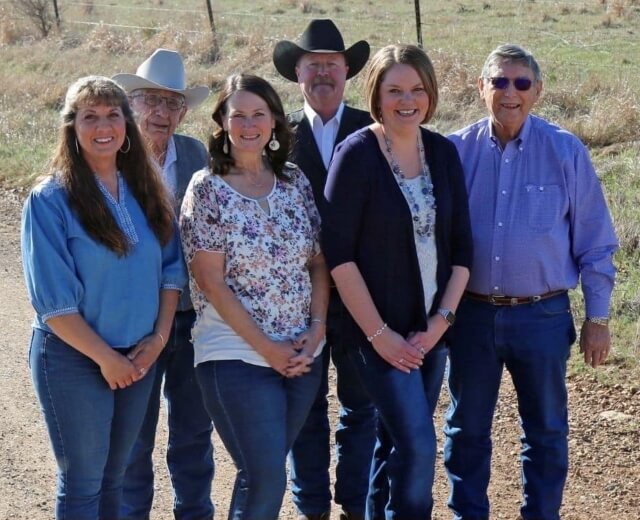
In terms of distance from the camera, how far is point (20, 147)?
38.1ft

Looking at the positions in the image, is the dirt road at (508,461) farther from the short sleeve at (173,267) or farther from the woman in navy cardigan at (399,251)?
the short sleeve at (173,267)

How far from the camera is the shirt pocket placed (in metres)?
3.87

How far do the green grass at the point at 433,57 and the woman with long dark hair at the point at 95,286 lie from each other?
123 inches

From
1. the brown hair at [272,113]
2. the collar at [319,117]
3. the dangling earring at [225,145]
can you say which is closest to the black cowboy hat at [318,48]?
the collar at [319,117]

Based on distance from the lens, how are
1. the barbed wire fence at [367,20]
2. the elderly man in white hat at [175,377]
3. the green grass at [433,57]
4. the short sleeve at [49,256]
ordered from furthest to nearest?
1. the barbed wire fence at [367,20]
2. the green grass at [433,57]
3. the elderly man in white hat at [175,377]
4. the short sleeve at [49,256]

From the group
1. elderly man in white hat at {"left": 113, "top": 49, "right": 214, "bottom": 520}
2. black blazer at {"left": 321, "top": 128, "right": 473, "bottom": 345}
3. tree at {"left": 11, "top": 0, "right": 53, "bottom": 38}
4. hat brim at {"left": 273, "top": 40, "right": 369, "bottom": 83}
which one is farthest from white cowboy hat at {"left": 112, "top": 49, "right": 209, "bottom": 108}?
tree at {"left": 11, "top": 0, "right": 53, "bottom": 38}

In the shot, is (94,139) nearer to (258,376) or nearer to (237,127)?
(237,127)

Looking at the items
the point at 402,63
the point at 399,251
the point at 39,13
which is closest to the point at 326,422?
the point at 399,251

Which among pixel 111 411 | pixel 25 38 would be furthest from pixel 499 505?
pixel 25 38

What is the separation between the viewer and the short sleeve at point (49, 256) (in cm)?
327

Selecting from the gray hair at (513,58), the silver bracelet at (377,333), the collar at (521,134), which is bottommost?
the silver bracelet at (377,333)

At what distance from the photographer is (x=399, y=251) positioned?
3.61 metres

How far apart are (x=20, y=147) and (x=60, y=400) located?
8.85m

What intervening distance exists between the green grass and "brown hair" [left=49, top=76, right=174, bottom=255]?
10.3 ft
